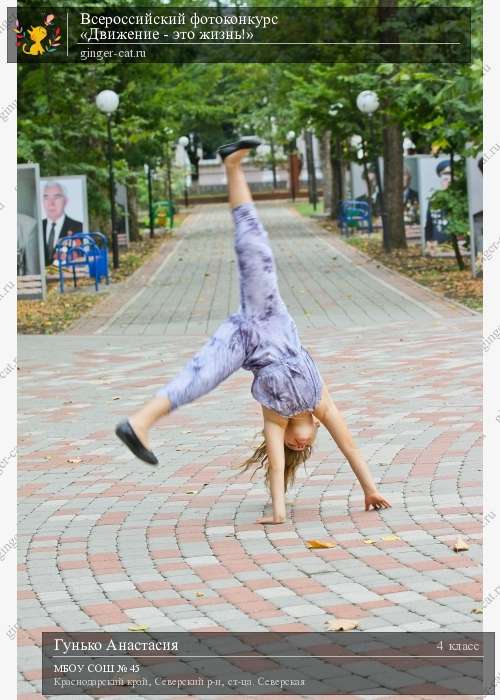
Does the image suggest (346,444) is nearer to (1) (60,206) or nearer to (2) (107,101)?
(1) (60,206)

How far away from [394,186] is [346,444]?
22.9 meters

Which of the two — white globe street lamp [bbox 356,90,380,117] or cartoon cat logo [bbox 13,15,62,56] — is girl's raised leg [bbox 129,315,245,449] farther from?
white globe street lamp [bbox 356,90,380,117]

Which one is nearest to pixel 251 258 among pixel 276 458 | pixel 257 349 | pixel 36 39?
pixel 257 349

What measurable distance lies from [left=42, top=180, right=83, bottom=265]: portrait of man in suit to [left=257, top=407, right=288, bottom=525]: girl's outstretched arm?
718 inches

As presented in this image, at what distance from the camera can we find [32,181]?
72.2 feet

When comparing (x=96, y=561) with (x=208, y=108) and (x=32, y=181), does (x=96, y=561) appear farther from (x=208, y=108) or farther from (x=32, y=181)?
(x=208, y=108)

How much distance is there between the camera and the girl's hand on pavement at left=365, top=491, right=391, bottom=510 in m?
7.18

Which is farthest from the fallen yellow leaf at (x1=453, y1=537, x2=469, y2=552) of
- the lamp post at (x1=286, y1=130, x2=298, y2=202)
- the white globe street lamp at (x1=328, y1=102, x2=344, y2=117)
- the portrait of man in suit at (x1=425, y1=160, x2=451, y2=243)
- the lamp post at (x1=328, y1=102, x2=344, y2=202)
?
the lamp post at (x1=286, y1=130, x2=298, y2=202)

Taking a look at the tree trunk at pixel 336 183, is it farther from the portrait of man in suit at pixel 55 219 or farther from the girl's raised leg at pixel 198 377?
the girl's raised leg at pixel 198 377

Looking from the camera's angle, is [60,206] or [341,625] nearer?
[341,625]

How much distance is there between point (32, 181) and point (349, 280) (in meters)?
5.49

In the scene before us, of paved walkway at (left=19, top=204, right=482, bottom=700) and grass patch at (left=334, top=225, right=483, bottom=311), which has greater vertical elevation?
grass patch at (left=334, top=225, right=483, bottom=311)

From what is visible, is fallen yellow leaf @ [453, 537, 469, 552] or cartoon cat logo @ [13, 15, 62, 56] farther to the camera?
cartoon cat logo @ [13, 15, 62, 56]

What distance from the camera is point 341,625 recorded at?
16.9 ft
